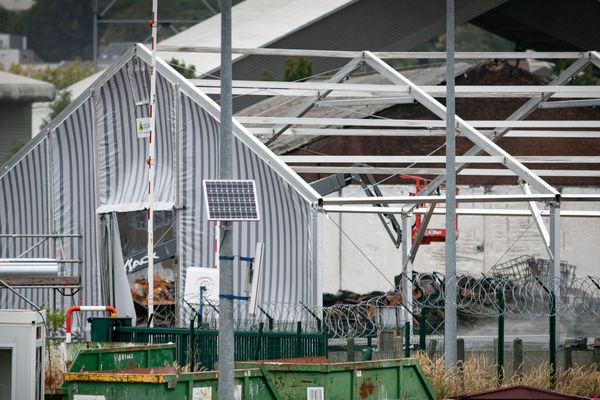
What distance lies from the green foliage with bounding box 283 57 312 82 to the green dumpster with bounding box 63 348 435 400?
111ft

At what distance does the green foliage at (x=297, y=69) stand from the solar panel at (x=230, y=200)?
36.2 metres

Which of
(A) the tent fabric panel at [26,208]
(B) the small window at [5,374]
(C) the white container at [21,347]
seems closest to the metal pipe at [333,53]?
(A) the tent fabric panel at [26,208]

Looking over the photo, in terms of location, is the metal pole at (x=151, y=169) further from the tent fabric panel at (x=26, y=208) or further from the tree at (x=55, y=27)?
the tree at (x=55, y=27)

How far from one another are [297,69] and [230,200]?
37373 millimetres

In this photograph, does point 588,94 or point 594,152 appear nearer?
point 588,94

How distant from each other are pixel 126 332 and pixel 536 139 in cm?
2802

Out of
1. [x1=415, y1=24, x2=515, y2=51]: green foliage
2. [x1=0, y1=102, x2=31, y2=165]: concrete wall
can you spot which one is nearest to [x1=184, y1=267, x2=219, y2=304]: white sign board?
[x1=0, y1=102, x2=31, y2=165]: concrete wall

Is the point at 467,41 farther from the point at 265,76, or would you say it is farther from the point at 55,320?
the point at 55,320

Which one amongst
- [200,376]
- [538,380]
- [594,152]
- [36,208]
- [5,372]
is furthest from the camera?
[594,152]

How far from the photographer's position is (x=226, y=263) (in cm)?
1764

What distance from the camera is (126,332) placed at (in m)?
26.4

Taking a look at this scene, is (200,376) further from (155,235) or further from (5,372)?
(155,235)

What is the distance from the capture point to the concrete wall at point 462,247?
51.5 meters

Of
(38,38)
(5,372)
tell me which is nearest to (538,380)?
(5,372)
